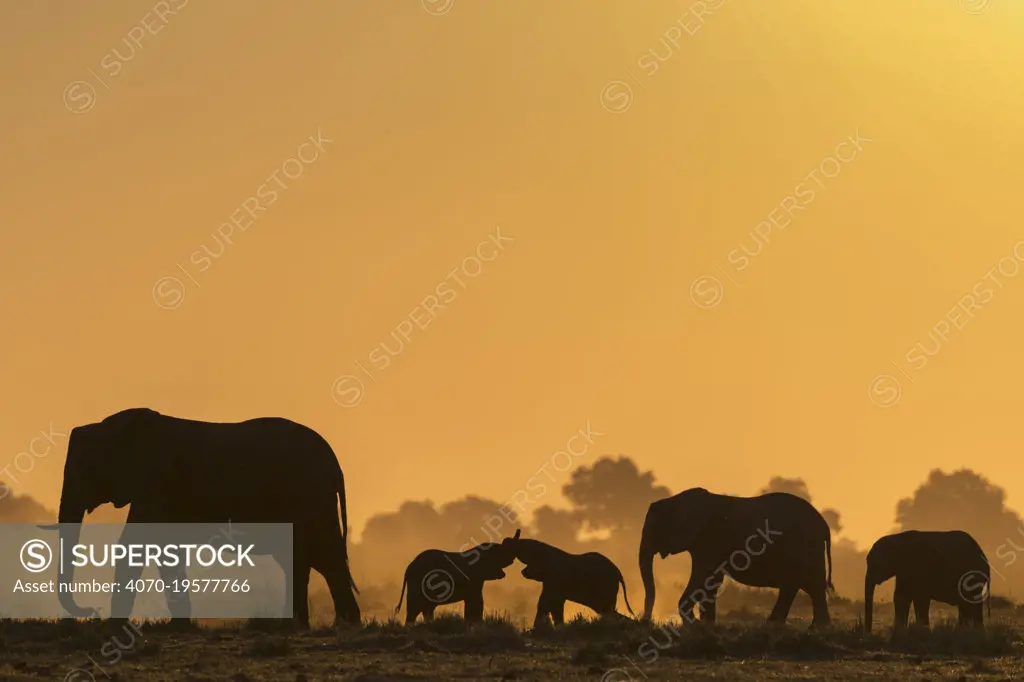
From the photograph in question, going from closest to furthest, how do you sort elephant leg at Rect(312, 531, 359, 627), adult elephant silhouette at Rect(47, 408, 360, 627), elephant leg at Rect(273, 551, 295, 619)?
adult elephant silhouette at Rect(47, 408, 360, 627) < elephant leg at Rect(273, 551, 295, 619) < elephant leg at Rect(312, 531, 359, 627)

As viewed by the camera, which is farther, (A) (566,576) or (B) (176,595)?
(A) (566,576)

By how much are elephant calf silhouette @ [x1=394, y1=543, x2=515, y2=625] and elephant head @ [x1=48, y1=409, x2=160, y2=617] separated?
774cm

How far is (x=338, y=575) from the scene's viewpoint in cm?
3559

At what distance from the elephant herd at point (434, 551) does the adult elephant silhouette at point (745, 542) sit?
3 cm

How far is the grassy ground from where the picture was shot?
82.8ft

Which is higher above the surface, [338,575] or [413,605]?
[338,575]

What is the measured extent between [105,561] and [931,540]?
18.2 metres

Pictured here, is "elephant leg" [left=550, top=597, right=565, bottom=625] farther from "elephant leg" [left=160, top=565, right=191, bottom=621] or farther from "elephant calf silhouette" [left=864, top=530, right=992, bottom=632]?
"elephant leg" [left=160, top=565, right=191, bottom=621]

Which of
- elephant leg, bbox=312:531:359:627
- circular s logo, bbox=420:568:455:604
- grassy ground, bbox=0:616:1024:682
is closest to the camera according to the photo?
grassy ground, bbox=0:616:1024:682

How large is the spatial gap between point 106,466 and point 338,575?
5.34 m

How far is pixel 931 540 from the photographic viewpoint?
38969mm
